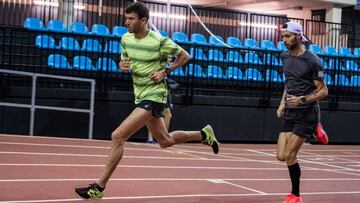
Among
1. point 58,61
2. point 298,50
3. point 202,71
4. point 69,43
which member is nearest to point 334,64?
point 202,71

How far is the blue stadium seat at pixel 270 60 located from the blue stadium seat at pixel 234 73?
2.81 feet

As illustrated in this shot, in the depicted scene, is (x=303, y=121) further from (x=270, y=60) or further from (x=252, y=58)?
(x=270, y=60)

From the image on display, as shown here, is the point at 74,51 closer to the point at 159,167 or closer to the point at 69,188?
the point at 159,167

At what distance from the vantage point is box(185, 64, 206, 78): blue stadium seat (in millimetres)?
16500

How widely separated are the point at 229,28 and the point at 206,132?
18712mm

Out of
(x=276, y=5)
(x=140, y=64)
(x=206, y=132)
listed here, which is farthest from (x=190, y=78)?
(x=276, y=5)

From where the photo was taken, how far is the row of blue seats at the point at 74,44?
14969 mm

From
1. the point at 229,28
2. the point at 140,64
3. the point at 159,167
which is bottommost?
the point at 159,167

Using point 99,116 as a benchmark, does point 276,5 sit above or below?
above

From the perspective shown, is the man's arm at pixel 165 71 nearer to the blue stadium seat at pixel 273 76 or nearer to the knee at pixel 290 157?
the knee at pixel 290 157

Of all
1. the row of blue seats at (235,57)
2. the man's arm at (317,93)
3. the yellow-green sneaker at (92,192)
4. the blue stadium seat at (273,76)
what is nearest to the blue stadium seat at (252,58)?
the row of blue seats at (235,57)

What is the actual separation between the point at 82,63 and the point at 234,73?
15.2ft

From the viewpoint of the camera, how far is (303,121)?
6855mm

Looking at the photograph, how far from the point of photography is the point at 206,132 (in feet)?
25.6
